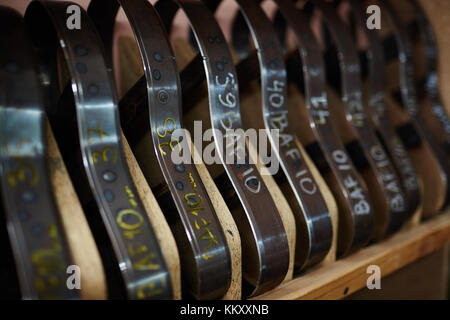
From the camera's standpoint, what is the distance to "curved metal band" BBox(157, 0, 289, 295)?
24.2 inches

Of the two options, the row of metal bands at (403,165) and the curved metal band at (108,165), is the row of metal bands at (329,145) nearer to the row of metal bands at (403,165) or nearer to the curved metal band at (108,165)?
the row of metal bands at (403,165)

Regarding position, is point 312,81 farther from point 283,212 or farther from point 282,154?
point 283,212

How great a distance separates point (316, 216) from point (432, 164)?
53cm

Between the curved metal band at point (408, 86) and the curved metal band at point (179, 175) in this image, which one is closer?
the curved metal band at point (179, 175)

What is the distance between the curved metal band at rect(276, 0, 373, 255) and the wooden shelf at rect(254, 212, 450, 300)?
42 millimetres

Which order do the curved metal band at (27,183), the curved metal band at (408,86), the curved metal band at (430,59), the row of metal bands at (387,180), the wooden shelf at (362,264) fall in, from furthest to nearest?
the curved metal band at (430,59) → the curved metal band at (408,86) → the row of metal bands at (387,180) → the wooden shelf at (362,264) → the curved metal band at (27,183)

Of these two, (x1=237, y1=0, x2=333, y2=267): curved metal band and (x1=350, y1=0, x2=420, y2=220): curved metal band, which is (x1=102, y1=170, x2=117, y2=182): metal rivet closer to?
(x1=237, y1=0, x2=333, y2=267): curved metal band

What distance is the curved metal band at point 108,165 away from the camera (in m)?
0.50

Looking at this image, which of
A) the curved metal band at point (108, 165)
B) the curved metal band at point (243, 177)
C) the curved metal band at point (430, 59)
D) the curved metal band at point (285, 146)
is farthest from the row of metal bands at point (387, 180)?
the curved metal band at point (108, 165)

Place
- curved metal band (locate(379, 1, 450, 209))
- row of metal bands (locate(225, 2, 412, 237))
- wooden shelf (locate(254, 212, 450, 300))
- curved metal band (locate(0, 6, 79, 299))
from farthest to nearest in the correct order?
1. curved metal band (locate(379, 1, 450, 209))
2. row of metal bands (locate(225, 2, 412, 237))
3. wooden shelf (locate(254, 212, 450, 300))
4. curved metal band (locate(0, 6, 79, 299))

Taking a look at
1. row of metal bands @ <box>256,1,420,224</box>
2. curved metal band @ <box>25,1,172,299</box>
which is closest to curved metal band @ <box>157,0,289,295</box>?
curved metal band @ <box>25,1,172,299</box>

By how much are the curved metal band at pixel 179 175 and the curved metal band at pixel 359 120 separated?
1.55 ft

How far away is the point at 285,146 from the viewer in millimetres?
737

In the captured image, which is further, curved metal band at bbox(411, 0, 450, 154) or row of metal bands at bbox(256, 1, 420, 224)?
curved metal band at bbox(411, 0, 450, 154)
